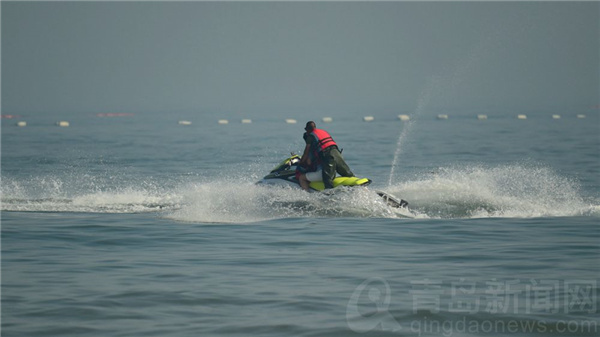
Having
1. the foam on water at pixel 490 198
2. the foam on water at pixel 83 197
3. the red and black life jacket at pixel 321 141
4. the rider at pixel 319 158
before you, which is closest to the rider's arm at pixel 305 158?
the rider at pixel 319 158

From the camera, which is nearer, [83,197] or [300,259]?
[300,259]

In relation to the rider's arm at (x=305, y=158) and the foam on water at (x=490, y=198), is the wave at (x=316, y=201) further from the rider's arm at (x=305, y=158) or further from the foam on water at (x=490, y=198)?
the rider's arm at (x=305, y=158)

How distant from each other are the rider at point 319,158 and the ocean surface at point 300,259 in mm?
380

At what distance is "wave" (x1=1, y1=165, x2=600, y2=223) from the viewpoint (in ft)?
54.5

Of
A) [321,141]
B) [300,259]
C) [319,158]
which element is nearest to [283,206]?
[319,158]

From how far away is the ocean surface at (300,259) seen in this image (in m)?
9.26

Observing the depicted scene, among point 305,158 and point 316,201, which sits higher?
point 305,158

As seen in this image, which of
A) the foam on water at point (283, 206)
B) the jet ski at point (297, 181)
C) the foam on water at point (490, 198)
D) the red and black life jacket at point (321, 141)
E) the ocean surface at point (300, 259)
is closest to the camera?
the ocean surface at point (300, 259)

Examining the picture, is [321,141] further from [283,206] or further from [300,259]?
[300,259]

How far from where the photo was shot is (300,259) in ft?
40.4

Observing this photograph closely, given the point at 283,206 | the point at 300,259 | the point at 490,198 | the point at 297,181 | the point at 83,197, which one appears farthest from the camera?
the point at 83,197

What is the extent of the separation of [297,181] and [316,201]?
Answer: 621 mm

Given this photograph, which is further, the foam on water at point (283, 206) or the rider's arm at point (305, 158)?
the rider's arm at point (305, 158)

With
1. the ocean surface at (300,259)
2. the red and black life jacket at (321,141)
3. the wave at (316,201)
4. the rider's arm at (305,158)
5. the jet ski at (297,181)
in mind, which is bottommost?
the ocean surface at (300,259)
